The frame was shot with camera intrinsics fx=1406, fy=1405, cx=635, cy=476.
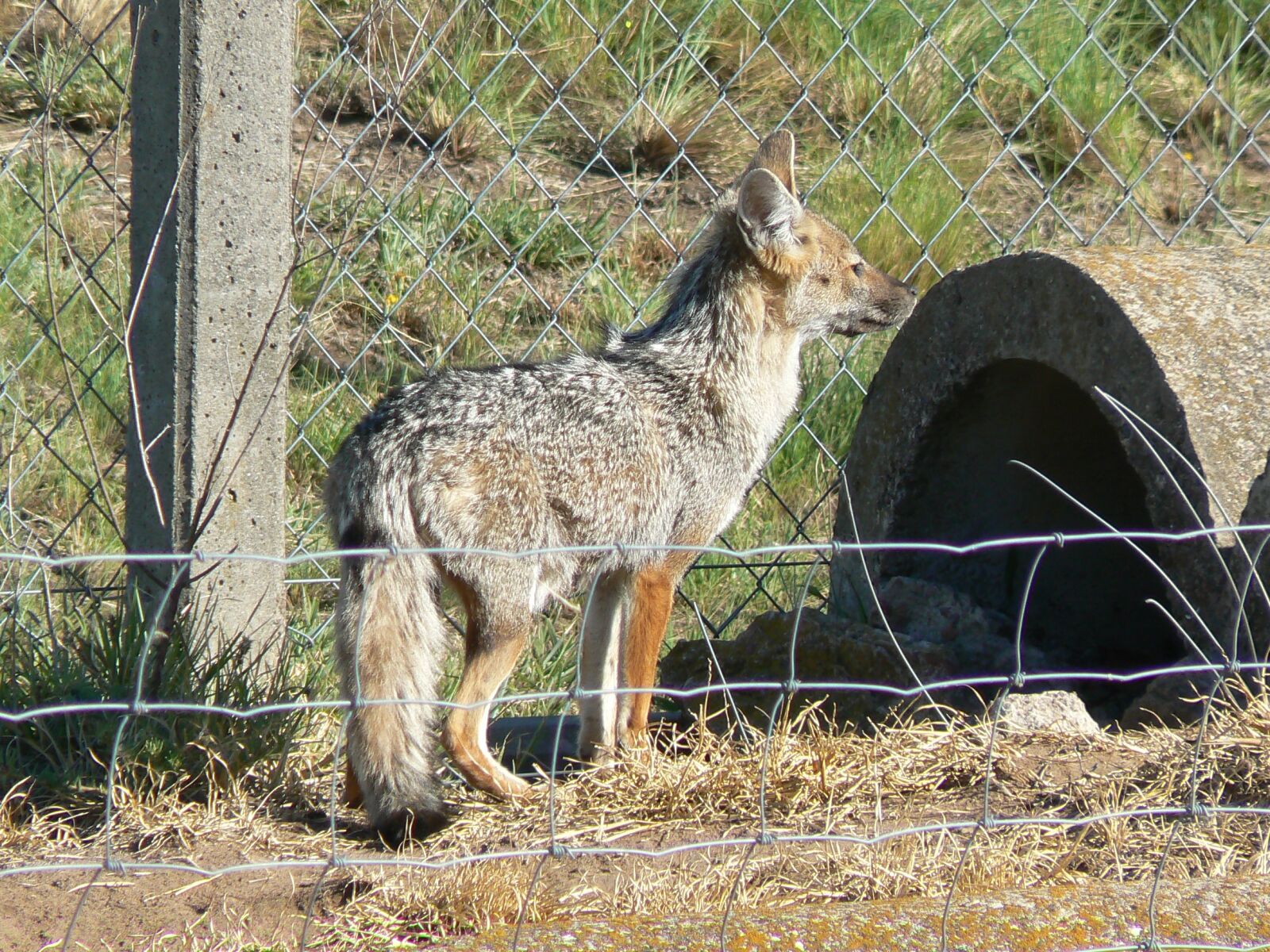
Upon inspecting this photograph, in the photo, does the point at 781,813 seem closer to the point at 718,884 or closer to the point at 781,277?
the point at 718,884

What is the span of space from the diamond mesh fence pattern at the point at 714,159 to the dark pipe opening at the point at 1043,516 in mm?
1012

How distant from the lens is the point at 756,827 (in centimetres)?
348

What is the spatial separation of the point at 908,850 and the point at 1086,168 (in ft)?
20.0

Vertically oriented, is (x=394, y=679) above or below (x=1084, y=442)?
below

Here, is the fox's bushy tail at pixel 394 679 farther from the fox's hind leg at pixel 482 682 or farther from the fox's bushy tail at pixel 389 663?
the fox's hind leg at pixel 482 682

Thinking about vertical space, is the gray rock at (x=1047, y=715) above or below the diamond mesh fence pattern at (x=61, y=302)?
below

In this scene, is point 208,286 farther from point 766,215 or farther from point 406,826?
point 766,215

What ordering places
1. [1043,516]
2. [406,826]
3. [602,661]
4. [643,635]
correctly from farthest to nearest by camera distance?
[1043,516]
[602,661]
[643,635]
[406,826]

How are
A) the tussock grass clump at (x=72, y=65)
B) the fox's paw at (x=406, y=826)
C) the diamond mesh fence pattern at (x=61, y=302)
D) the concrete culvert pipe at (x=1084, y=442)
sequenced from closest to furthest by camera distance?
the fox's paw at (x=406, y=826), the concrete culvert pipe at (x=1084, y=442), the diamond mesh fence pattern at (x=61, y=302), the tussock grass clump at (x=72, y=65)

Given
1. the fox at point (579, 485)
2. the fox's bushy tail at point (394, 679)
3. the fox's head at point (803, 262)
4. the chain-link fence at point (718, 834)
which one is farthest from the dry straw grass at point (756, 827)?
the fox's head at point (803, 262)

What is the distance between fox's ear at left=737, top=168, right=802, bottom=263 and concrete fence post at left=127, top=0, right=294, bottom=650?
1.40 metres

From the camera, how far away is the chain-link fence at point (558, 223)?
142 inches

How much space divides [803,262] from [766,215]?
0.79 feet

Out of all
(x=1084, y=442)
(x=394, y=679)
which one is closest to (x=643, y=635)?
(x=394, y=679)
